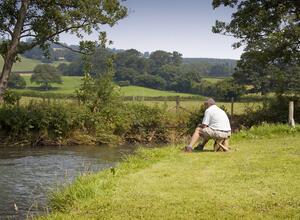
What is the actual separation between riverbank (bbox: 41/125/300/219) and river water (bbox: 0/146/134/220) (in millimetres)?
1306

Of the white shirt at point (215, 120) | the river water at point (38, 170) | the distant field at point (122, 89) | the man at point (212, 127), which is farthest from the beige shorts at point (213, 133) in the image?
the distant field at point (122, 89)

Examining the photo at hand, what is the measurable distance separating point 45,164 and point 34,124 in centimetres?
974

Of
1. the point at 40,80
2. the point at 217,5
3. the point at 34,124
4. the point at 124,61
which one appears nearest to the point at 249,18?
the point at 217,5

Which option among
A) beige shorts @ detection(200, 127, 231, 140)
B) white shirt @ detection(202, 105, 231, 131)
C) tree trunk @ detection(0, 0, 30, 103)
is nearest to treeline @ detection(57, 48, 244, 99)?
tree trunk @ detection(0, 0, 30, 103)

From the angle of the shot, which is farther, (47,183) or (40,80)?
(40,80)

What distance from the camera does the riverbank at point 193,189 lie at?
9219 millimetres

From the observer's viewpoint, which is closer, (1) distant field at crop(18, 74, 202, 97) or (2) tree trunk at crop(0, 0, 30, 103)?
(2) tree trunk at crop(0, 0, 30, 103)

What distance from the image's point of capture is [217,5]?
1184 inches

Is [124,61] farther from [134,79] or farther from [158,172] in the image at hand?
[158,172]

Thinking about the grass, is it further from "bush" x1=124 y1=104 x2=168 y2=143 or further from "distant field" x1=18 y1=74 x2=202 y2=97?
"bush" x1=124 y1=104 x2=168 y2=143

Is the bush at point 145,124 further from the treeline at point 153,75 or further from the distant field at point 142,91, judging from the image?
the distant field at point 142,91

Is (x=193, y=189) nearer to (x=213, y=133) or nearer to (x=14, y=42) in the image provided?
(x=213, y=133)

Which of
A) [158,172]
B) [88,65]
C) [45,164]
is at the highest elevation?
[88,65]

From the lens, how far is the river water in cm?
1316
